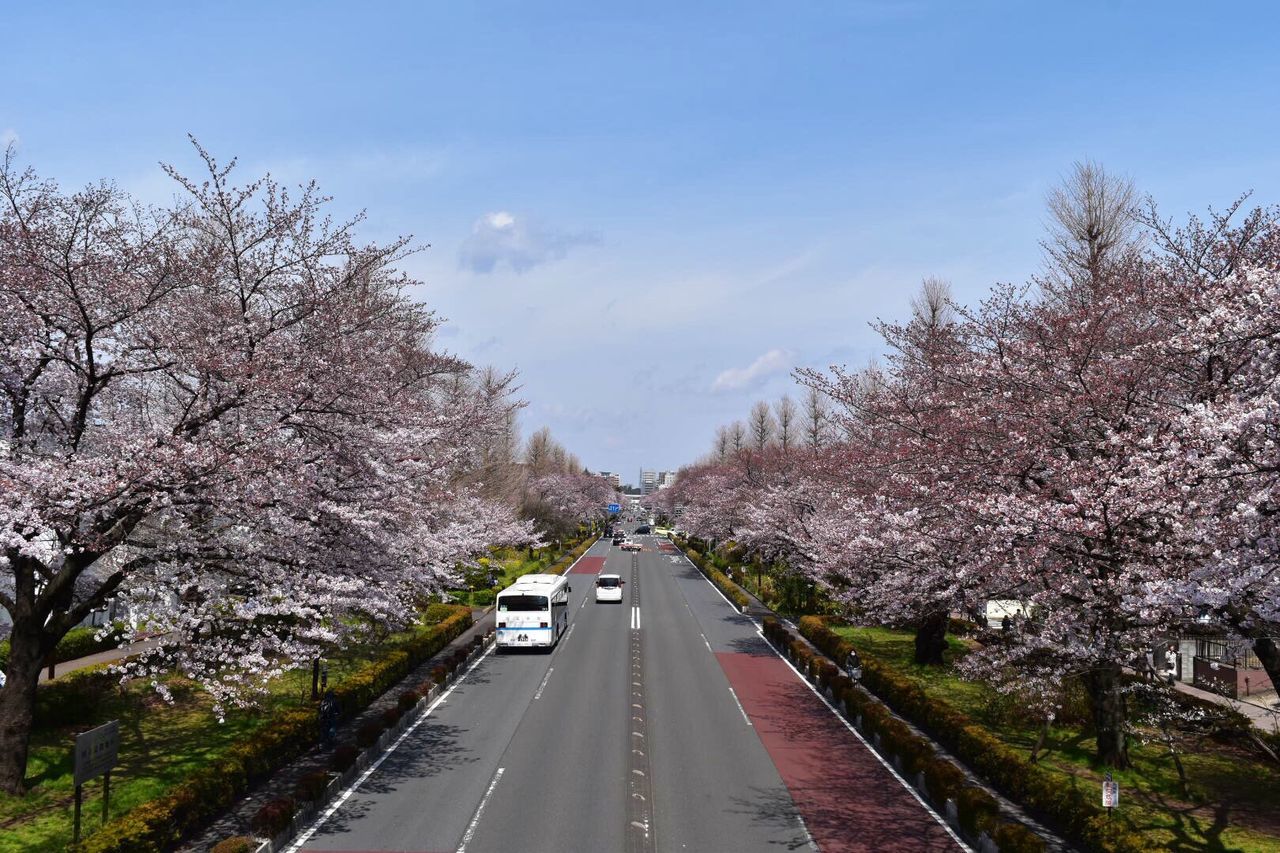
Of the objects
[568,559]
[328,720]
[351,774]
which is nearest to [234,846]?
[351,774]

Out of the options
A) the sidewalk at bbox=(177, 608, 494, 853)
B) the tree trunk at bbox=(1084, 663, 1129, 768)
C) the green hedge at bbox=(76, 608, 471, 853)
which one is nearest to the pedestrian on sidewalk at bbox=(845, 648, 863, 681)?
the tree trunk at bbox=(1084, 663, 1129, 768)

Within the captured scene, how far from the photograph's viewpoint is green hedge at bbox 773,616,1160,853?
12797mm

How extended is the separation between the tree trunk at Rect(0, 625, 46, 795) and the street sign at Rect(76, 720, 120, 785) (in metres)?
2.77

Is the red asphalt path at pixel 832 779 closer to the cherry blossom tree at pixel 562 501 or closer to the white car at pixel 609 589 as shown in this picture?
the white car at pixel 609 589

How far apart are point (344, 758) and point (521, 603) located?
16199 millimetres

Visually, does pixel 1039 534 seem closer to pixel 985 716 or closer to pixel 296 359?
pixel 985 716

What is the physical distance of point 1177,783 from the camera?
16.7m

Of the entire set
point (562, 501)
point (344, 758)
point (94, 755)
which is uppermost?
point (562, 501)

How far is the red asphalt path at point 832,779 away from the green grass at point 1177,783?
318 cm

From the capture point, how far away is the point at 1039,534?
13.7m

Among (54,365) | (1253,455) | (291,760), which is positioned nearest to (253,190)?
(54,365)

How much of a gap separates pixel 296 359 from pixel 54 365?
466 cm

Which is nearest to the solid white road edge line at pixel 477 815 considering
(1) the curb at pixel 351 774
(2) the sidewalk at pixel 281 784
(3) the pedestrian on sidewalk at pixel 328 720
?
(1) the curb at pixel 351 774

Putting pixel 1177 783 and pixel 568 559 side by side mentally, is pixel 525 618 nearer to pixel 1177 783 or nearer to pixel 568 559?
pixel 1177 783
